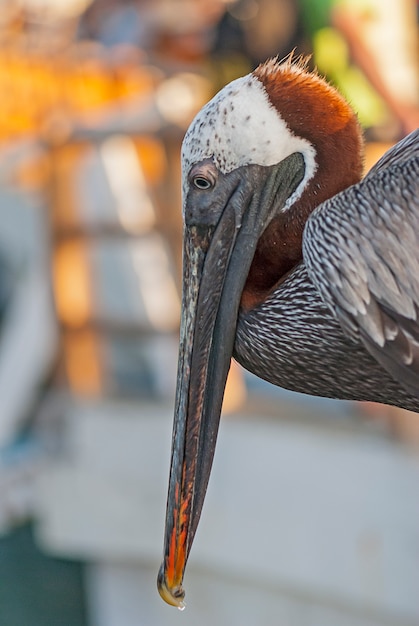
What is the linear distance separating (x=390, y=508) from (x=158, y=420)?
0.94m

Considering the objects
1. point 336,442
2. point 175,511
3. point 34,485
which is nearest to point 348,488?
point 336,442

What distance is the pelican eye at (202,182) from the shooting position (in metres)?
1.24

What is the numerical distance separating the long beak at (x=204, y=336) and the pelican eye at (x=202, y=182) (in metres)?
0.04

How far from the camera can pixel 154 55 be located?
5.00m

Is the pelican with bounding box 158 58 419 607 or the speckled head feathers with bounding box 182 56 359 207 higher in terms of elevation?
the speckled head feathers with bounding box 182 56 359 207

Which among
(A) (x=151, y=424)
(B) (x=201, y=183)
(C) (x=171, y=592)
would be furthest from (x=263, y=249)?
(A) (x=151, y=424)

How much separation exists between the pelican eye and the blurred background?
1458 mm

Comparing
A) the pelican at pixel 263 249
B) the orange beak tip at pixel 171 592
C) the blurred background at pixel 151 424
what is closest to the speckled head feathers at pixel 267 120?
the pelican at pixel 263 249

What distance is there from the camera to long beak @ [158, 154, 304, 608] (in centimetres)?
127

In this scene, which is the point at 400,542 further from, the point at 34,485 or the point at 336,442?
the point at 34,485

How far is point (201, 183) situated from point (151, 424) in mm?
2495

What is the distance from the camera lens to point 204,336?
1.28 meters

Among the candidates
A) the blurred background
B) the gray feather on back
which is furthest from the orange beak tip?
the blurred background

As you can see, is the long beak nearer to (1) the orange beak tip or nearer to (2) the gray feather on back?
(1) the orange beak tip
